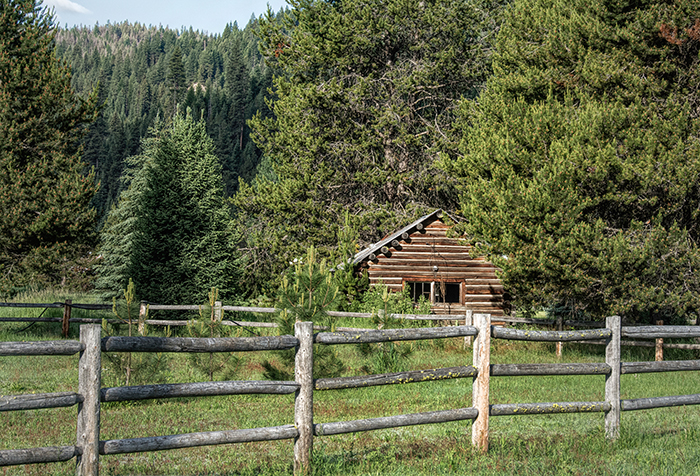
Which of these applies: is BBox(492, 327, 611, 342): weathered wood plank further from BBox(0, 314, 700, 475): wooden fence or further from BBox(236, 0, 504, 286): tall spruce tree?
BBox(236, 0, 504, 286): tall spruce tree

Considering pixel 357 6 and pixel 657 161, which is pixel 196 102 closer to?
pixel 357 6

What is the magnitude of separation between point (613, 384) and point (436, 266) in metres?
16.8

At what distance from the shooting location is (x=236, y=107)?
126 m

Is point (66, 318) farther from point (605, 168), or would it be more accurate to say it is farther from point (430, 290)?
point (605, 168)

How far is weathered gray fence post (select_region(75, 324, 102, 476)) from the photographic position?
4773 millimetres

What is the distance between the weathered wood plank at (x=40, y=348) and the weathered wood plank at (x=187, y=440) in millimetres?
798

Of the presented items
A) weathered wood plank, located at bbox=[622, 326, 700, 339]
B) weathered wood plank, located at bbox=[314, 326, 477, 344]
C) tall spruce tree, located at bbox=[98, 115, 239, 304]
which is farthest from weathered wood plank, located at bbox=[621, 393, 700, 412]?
tall spruce tree, located at bbox=[98, 115, 239, 304]

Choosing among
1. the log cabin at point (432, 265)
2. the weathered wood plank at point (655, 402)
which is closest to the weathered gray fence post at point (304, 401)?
the weathered wood plank at point (655, 402)

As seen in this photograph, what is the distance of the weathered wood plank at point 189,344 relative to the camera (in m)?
4.97

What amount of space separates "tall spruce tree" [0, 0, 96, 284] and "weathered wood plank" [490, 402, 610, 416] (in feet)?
60.0

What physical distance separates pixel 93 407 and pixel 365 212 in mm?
24302

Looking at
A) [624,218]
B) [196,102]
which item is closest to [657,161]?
[624,218]

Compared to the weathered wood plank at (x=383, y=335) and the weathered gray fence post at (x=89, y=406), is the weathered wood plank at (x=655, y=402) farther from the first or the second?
the weathered gray fence post at (x=89, y=406)

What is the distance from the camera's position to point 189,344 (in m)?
5.29
